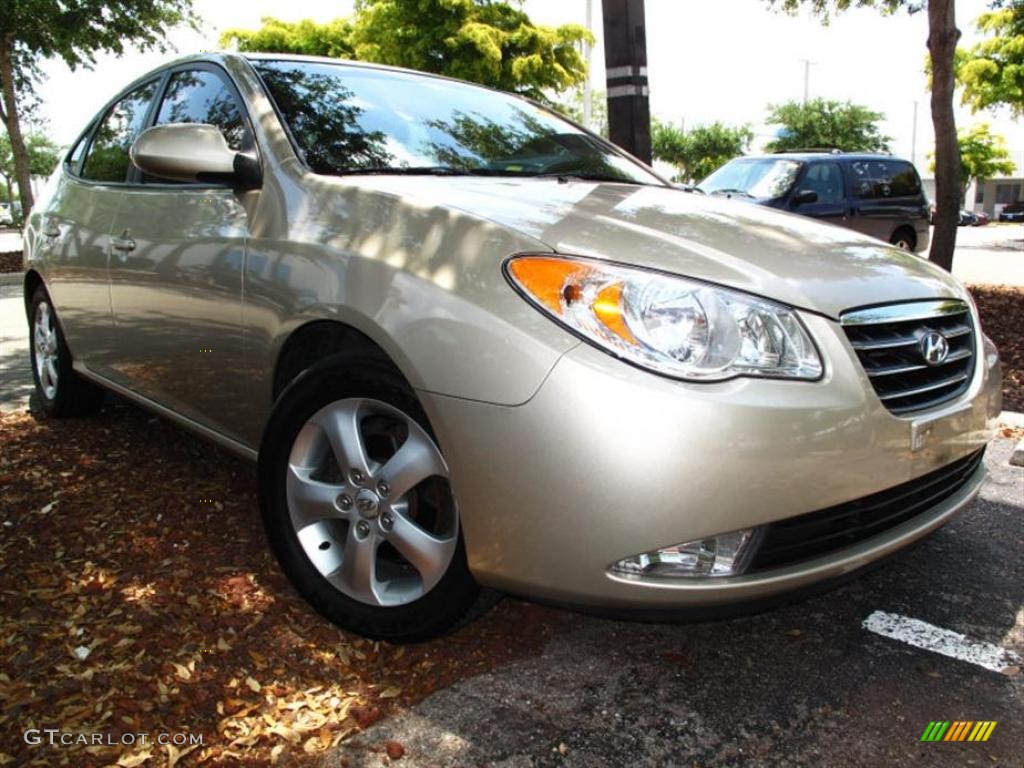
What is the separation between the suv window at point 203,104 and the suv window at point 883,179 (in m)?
10.3

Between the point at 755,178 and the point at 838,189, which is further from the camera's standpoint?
the point at 838,189

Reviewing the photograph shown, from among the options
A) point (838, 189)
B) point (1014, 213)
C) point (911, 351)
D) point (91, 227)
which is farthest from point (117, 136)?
point (1014, 213)

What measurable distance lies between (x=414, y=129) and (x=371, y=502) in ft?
4.49

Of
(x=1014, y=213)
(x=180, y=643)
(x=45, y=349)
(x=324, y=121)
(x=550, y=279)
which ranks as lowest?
(x=1014, y=213)

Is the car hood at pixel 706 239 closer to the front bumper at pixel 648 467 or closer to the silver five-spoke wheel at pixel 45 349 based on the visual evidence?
the front bumper at pixel 648 467

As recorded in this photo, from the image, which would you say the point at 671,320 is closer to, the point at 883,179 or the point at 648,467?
the point at 648,467

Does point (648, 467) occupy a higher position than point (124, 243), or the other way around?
point (124, 243)

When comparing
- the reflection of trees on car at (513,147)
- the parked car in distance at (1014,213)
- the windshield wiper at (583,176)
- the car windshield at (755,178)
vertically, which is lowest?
the parked car in distance at (1014,213)

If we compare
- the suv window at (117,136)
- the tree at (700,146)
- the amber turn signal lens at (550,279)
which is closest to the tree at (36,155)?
the tree at (700,146)

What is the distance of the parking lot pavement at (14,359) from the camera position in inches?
209

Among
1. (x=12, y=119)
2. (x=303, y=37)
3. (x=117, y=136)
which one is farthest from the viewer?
(x=303, y=37)

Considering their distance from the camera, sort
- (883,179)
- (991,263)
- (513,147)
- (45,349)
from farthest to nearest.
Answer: (991,263) → (883,179) → (45,349) → (513,147)

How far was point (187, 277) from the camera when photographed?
293cm

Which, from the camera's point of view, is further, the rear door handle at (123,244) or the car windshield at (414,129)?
the rear door handle at (123,244)
